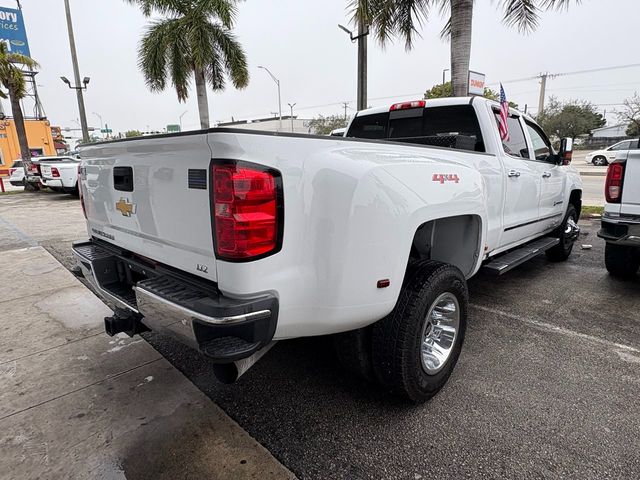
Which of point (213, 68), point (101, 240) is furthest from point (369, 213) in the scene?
point (213, 68)

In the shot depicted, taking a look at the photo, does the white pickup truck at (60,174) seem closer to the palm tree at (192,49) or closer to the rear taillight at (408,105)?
the palm tree at (192,49)

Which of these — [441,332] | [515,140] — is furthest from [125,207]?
[515,140]

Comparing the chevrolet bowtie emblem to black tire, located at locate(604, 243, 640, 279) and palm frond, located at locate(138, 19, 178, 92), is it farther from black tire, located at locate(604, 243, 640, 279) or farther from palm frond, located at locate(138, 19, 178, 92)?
palm frond, located at locate(138, 19, 178, 92)

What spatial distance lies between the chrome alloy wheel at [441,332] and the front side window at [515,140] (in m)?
1.75

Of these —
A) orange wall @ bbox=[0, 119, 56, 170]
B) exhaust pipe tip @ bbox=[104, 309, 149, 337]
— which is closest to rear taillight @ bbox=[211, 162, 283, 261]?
exhaust pipe tip @ bbox=[104, 309, 149, 337]

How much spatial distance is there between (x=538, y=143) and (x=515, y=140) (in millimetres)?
820

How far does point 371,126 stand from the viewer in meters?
4.30

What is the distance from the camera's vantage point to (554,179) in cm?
451

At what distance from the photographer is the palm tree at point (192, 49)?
1573cm

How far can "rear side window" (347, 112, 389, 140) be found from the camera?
165 inches

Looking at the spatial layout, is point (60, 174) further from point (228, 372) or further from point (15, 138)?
point (15, 138)

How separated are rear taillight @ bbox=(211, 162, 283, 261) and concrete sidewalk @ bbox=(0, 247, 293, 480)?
1138mm

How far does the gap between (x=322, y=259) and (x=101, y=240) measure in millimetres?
1863

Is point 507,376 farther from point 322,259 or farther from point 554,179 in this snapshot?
point 554,179
